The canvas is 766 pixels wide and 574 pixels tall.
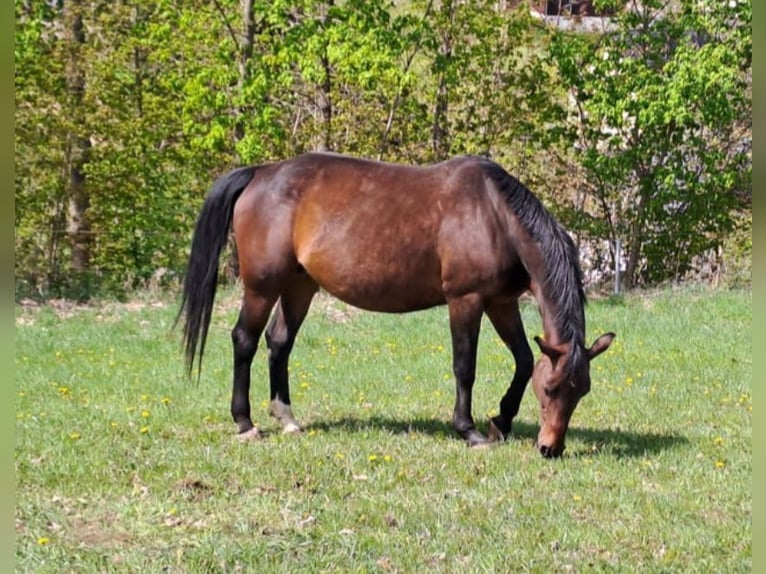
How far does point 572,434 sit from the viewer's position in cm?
732

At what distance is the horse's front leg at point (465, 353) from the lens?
22.7 ft

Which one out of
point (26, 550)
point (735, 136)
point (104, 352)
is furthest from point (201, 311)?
point (735, 136)

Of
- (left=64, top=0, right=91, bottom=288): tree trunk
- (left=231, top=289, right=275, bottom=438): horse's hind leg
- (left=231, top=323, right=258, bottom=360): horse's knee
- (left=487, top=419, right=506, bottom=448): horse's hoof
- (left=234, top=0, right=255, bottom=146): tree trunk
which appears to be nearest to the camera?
(left=487, top=419, right=506, bottom=448): horse's hoof

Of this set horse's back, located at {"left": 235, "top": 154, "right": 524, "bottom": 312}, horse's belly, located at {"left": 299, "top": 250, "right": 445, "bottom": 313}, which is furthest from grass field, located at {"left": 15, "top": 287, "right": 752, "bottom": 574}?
horse's back, located at {"left": 235, "top": 154, "right": 524, "bottom": 312}

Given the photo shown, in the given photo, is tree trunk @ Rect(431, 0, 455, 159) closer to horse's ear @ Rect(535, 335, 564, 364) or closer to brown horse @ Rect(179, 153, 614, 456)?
brown horse @ Rect(179, 153, 614, 456)

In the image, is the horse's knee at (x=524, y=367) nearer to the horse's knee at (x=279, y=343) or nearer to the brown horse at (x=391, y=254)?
the brown horse at (x=391, y=254)

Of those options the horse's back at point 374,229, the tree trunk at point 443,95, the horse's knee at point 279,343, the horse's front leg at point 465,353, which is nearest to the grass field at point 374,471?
the horse's front leg at point 465,353

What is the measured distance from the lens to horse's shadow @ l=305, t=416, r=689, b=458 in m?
6.79

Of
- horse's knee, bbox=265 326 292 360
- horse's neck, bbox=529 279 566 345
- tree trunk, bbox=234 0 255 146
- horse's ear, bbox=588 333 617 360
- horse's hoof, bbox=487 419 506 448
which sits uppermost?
tree trunk, bbox=234 0 255 146

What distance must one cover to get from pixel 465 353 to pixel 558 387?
3.21 ft

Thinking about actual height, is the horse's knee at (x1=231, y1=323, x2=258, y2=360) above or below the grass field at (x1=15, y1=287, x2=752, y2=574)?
above

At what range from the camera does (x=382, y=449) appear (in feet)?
22.1

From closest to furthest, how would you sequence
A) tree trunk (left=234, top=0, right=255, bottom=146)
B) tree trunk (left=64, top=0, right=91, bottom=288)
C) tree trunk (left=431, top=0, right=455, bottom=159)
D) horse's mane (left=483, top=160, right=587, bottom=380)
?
horse's mane (left=483, top=160, right=587, bottom=380) < tree trunk (left=234, top=0, right=255, bottom=146) < tree trunk (left=64, top=0, right=91, bottom=288) < tree trunk (left=431, top=0, right=455, bottom=159)

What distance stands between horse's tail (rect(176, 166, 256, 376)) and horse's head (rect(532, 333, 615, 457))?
251 cm
